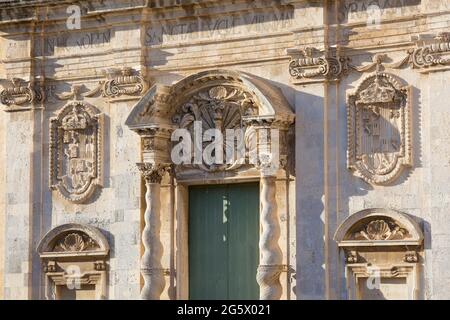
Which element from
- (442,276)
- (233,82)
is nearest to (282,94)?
(233,82)

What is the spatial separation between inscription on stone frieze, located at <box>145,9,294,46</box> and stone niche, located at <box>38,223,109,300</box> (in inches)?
137

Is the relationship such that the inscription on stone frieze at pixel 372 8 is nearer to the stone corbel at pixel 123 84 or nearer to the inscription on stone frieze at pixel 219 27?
the inscription on stone frieze at pixel 219 27

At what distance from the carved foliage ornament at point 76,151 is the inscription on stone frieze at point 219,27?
5.79ft

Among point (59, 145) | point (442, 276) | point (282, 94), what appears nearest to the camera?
point (442, 276)

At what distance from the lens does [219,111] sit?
24.6 m

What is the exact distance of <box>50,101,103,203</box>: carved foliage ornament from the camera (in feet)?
84.5

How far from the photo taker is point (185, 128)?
24.9m

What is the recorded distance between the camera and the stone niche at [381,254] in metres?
22.8

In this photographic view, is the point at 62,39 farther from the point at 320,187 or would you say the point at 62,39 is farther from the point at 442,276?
the point at 442,276

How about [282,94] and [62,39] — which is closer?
[282,94]

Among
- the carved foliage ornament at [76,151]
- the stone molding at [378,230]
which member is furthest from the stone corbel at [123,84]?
the stone molding at [378,230]

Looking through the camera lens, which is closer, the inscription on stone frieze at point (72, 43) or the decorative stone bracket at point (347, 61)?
the decorative stone bracket at point (347, 61)

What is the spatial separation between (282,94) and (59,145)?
4.44 metres

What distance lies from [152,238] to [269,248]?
211 centimetres
